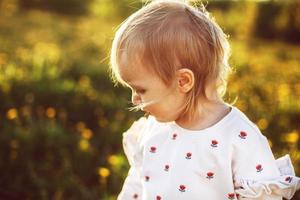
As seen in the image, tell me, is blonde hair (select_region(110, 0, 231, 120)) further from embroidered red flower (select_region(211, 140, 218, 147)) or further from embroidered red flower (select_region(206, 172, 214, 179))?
embroidered red flower (select_region(206, 172, 214, 179))

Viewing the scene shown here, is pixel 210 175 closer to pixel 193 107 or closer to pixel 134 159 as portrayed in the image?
pixel 193 107

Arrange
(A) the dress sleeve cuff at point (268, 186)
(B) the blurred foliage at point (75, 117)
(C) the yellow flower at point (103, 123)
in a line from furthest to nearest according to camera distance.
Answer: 1. (C) the yellow flower at point (103, 123)
2. (B) the blurred foliage at point (75, 117)
3. (A) the dress sleeve cuff at point (268, 186)

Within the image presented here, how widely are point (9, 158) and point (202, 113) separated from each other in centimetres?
178

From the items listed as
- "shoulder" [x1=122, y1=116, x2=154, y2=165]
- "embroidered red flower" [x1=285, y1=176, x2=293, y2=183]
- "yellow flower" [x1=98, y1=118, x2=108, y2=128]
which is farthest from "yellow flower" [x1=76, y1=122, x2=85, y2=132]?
"embroidered red flower" [x1=285, y1=176, x2=293, y2=183]

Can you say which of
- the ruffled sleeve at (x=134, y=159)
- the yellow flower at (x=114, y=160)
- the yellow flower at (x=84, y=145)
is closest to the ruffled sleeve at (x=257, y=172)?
the ruffled sleeve at (x=134, y=159)

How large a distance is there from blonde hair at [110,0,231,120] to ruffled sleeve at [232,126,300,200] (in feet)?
0.95

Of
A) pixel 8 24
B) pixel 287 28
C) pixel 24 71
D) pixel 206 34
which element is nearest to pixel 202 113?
pixel 206 34

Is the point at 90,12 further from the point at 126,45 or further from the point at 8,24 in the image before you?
the point at 126,45

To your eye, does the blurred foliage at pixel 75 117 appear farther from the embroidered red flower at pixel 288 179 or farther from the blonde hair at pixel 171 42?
the embroidered red flower at pixel 288 179

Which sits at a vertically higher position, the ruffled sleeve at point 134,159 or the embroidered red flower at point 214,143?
the embroidered red flower at point 214,143

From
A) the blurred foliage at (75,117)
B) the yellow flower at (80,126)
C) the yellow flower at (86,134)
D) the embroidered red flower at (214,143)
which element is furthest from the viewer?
the yellow flower at (80,126)

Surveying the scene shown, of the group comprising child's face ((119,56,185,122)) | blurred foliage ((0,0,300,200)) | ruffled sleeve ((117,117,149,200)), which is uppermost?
child's face ((119,56,185,122))

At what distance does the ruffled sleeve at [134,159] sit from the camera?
2820mm

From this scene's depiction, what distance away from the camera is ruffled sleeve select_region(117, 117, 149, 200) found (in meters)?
2.82
